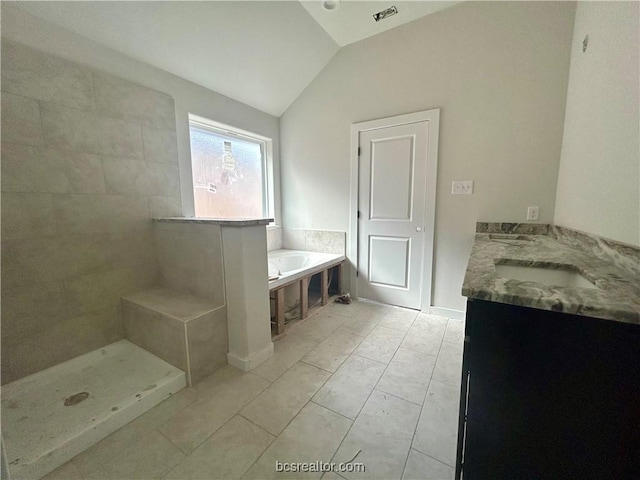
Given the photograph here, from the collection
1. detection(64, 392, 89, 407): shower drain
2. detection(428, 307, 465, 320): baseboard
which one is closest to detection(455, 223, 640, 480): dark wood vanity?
detection(428, 307, 465, 320): baseboard

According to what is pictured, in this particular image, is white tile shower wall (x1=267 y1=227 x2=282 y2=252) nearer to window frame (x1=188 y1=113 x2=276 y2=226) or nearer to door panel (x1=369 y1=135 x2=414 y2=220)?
window frame (x1=188 y1=113 x2=276 y2=226)

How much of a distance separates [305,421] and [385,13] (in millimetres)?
3163

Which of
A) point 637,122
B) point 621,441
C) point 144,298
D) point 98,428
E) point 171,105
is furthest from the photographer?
point 171,105

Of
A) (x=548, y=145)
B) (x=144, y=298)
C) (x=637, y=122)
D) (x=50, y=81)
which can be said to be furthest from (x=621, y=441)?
(x=50, y=81)

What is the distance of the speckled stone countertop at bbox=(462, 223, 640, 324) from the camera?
1.90ft

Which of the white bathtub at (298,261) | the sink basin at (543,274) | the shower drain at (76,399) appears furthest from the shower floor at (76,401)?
the sink basin at (543,274)

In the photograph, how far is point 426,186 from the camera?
240 cm

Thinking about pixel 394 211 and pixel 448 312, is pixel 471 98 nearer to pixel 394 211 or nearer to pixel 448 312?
pixel 394 211

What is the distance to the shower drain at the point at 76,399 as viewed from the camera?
1351mm

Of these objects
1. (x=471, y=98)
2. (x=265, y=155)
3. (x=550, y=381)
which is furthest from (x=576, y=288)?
(x=265, y=155)

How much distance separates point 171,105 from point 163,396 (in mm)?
2245

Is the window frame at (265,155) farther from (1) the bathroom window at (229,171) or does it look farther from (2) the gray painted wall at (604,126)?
(2) the gray painted wall at (604,126)

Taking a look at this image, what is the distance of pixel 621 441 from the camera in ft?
1.93

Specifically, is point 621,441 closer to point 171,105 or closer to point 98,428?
point 98,428
